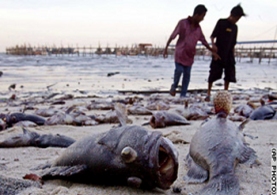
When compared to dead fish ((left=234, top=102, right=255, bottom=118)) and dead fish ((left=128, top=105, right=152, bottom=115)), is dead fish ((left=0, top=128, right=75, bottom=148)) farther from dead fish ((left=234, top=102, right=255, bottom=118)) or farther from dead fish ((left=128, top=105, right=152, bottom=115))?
dead fish ((left=234, top=102, right=255, bottom=118))

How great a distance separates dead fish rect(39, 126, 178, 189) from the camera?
2.16m

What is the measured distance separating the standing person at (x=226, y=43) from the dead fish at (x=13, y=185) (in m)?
7.04

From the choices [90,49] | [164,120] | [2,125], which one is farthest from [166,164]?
[90,49]

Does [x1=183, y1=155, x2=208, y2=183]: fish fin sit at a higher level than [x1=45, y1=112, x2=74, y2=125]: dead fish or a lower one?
higher

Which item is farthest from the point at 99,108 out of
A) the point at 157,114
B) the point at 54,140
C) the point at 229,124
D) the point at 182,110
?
the point at 229,124

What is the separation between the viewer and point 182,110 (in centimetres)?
608

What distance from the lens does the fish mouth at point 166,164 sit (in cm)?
218

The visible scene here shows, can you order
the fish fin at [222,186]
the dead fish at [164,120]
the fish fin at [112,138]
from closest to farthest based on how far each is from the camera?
the fish fin at [222,186] → the fish fin at [112,138] → the dead fish at [164,120]

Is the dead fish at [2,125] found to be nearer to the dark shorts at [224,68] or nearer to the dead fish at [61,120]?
the dead fish at [61,120]

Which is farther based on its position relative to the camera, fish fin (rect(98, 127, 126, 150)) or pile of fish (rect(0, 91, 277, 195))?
fish fin (rect(98, 127, 126, 150))

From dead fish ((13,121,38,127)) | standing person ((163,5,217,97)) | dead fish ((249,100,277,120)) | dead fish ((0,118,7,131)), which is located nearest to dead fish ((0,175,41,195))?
dead fish ((0,118,7,131))

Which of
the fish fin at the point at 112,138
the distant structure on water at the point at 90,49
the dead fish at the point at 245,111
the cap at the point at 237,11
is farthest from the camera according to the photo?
the distant structure on water at the point at 90,49

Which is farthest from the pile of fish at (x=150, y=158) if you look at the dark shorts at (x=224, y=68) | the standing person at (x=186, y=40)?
the dark shorts at (x=224, y=68)

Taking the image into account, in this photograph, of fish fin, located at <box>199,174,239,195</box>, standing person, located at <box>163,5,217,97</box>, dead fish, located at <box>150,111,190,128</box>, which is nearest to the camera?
fish fin, located at <box>199,174,239,195</box>
